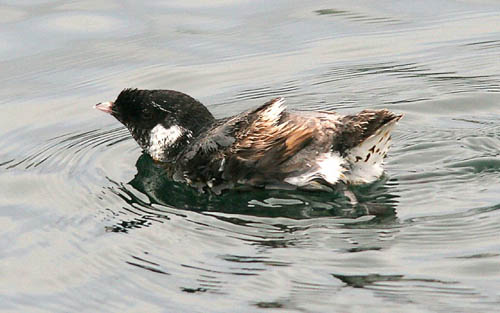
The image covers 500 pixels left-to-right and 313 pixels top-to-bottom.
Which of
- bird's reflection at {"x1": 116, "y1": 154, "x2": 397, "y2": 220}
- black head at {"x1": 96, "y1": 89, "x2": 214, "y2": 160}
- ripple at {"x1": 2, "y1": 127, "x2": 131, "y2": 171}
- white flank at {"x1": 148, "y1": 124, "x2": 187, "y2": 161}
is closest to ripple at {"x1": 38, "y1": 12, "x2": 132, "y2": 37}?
ripple at {"x1": 2, "y1": 127, "x2": 131, "y2": 171}

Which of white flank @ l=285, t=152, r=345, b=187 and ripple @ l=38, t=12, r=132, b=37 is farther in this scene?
ripple @ l=38, t=12, r=132, b=37

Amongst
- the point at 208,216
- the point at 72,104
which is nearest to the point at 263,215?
the point at 208,216

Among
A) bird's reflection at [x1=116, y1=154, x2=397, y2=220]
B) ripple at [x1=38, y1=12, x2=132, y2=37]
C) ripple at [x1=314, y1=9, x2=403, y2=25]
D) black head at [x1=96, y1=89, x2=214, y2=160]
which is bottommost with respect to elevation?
bird's reflection at [x1=116, y1=154, x2=397, y2=220]

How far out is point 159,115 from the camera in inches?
417

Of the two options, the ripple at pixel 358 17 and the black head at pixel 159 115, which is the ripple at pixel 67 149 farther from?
the ripple at pixel 358 17

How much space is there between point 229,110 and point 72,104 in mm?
1778

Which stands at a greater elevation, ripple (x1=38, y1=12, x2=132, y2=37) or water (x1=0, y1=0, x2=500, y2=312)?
ripple (x1=38, y1=12, x2=132, y2=37)

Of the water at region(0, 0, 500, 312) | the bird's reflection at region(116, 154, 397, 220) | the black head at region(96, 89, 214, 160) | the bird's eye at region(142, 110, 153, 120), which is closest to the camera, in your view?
the water at region(0, 0, 500, 312)

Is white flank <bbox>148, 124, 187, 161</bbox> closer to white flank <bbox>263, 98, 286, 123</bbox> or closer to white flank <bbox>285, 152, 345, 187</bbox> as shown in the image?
white flank <bbox>263, 98, 286, 123</bbox>

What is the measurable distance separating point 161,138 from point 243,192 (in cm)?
128

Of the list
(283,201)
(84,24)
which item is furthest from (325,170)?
(84,24)

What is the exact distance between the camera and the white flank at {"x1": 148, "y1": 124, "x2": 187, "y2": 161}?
1048cm

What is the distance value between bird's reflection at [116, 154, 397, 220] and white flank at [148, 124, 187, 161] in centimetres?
60

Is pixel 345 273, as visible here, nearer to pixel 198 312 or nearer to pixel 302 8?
pixel 198 312
